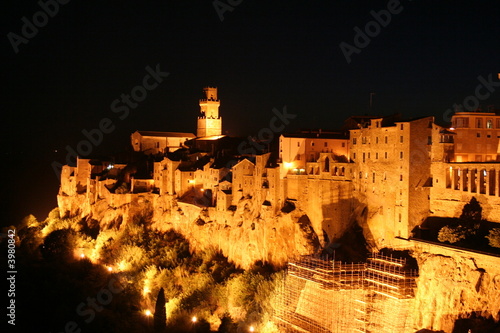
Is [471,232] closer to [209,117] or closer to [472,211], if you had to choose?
[472,211]

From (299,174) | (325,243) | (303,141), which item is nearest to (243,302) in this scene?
(325,243)

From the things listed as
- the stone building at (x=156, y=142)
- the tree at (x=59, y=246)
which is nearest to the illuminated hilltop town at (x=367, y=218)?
the tree at (x=59, y=246)

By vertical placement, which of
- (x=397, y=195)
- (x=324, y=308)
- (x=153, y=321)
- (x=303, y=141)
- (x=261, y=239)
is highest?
(x=303, y=141)

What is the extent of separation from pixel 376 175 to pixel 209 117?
38.4m

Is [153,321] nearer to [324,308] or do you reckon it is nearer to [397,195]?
[324,308]

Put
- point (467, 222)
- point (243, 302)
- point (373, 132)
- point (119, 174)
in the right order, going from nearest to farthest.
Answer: point (467, 222), point (373, 132), point (243, 302), point (119, 174)

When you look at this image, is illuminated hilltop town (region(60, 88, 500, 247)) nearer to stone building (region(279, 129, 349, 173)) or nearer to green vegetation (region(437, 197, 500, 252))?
stone building (region(279, 129, 349, 173))

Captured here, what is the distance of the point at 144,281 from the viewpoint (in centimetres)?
4244

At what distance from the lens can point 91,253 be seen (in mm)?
49656

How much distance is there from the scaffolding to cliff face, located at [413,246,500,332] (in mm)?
802

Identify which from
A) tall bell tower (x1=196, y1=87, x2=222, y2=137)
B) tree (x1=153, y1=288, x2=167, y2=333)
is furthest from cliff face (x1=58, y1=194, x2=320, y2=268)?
tall bell tower (x1=196, y1=87, x2=222, y2=137)

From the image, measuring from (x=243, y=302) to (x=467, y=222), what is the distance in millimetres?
15254

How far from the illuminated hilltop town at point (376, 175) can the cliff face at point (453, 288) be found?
2.72 meters

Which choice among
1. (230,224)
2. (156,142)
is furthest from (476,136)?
(156,142)
